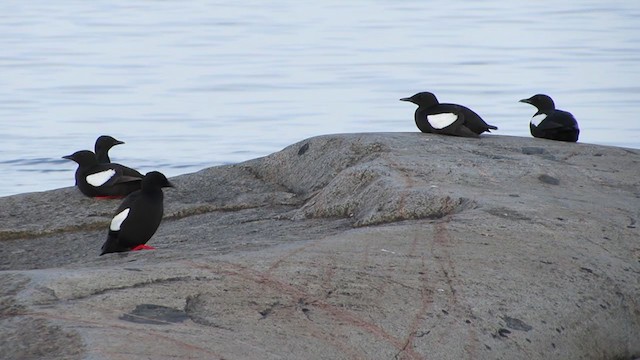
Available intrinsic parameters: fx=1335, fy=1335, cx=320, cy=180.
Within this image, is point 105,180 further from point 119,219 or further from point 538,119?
point 538,119

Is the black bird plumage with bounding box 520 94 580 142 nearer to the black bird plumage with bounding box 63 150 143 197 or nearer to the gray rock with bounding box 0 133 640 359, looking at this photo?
the gray rock with bounding box 0 133 640 359

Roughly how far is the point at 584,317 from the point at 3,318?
8.23 feet

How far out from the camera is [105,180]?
8.83 meters

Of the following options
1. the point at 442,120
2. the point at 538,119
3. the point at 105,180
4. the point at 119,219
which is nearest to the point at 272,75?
the point at 538,119

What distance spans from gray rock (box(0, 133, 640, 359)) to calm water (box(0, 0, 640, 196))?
6579mm

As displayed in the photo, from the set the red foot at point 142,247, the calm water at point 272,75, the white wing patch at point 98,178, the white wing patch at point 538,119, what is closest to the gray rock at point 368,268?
the red foot at point 142,247

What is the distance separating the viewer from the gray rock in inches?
201

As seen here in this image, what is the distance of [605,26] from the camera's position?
2948 centimetres

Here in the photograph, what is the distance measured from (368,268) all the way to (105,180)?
349cm

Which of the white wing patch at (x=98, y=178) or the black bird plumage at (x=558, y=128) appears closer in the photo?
the white wing patch at (x=98, y=178)

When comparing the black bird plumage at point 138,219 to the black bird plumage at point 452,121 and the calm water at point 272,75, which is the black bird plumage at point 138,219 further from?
the calm water at point 272,75

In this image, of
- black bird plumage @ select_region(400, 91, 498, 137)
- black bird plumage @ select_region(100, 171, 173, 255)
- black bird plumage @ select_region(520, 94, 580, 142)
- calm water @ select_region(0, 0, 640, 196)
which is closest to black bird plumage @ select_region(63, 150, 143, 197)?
black bird plumage @ select_region(100, 171, 173, 255)

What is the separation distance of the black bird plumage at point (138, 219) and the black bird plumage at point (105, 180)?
156cm

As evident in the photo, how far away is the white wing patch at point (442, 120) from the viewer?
9234 mm
